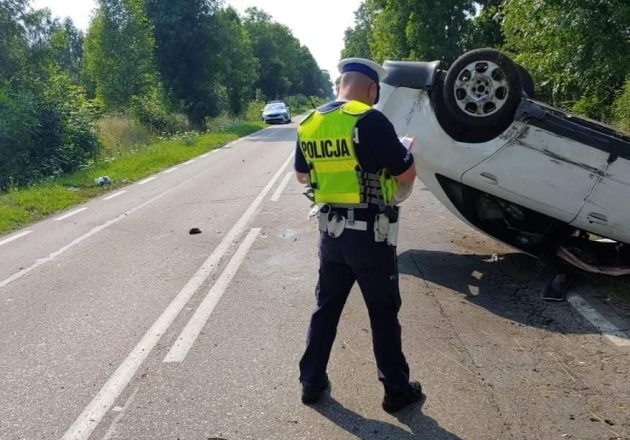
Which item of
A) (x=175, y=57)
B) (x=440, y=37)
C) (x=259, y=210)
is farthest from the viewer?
(x=175, y=57)

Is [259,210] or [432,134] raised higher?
[432,134]

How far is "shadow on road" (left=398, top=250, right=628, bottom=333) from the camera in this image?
4.59 meters

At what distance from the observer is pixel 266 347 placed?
14.0 feet

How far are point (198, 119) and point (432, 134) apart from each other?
32659mm

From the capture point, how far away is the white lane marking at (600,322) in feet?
13.5

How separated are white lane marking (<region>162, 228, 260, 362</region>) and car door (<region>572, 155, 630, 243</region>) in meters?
3.12

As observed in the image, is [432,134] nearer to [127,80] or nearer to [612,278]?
[612,278]

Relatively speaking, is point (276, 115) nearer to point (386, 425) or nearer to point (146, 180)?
point (146, 180)

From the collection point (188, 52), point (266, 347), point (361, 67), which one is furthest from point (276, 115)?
point (361, 67)

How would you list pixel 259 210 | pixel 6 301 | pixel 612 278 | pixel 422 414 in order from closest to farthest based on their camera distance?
1. pixel 422 414
2. pixel 612 278
3. pixel 6 301
4. pixel 259 210

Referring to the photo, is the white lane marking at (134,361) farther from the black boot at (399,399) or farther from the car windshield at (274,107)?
the car windshield at (274,107)

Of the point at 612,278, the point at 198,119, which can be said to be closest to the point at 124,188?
the point at 612,278

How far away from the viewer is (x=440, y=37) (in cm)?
2591

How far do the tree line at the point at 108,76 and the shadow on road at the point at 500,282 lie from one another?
12990 mm
